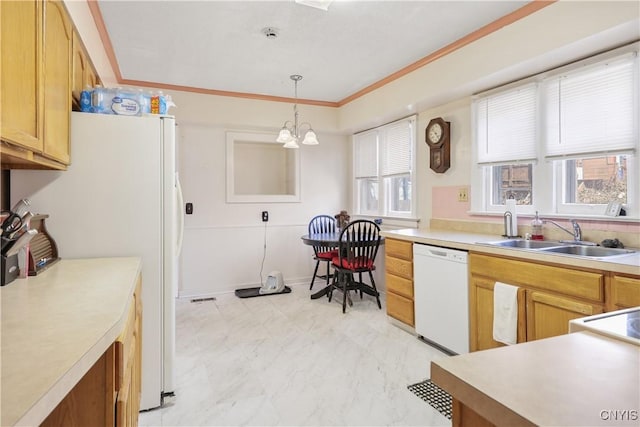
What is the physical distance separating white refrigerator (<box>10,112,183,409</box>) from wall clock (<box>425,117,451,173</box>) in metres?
2.41

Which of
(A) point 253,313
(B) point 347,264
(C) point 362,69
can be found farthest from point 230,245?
(C) point 362,69

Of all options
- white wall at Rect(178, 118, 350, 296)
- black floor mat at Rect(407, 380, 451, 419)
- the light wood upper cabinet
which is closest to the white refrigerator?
the light wood upper cabinet

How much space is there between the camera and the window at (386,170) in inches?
159

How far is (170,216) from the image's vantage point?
2076 mm

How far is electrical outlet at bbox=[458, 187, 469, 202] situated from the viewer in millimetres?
3248

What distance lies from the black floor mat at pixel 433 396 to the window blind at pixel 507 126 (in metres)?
1.82

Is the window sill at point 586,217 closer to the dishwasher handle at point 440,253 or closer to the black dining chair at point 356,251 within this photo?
the dishwasher handle at point 440,253

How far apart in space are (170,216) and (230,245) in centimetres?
252

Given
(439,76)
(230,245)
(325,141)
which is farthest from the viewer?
(325,141)

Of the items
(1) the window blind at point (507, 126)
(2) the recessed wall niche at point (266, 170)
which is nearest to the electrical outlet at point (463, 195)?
(1) the window blind at point (507, 126)

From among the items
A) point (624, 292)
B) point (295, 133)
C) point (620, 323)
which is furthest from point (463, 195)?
point (620, 323)

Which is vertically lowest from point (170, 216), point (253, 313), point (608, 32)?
point (253, 313)

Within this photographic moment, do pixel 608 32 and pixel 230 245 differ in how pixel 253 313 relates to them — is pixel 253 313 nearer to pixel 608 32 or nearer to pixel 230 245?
pixel 230 245

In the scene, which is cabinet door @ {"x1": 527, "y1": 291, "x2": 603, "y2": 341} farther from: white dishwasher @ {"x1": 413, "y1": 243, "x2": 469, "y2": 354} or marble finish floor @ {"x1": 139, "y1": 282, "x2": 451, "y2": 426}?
marble finish floor @ {"x1": 139, "y1": 282, "x2": 451, "y2": 426}
